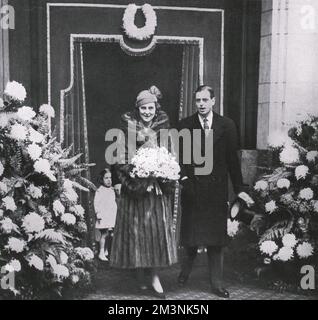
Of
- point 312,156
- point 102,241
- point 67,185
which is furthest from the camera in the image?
point 102,241

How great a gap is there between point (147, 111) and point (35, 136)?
1.02m

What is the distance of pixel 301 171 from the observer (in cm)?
579

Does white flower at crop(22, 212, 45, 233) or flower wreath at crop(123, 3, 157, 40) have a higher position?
flower wreath at crop(123, 3, 157, 40)

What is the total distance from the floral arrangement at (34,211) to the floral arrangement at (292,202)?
5.79 feet

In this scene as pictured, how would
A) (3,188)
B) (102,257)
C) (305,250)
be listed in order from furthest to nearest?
(102,257), (305,250), (3,188)

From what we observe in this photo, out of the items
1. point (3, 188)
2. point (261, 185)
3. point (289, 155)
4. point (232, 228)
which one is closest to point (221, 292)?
point (232, 228)

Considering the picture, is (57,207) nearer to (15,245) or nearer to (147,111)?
(15,245)

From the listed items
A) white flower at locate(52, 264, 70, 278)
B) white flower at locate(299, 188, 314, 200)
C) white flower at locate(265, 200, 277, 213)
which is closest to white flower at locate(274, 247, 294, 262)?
white flower at locate(265, 200, 277, 213)

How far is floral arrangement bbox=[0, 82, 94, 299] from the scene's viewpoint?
5.19 metres

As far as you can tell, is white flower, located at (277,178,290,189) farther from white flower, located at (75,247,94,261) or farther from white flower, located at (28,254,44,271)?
white flower, located at (28,254,44,271)

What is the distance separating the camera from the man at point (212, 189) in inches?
225

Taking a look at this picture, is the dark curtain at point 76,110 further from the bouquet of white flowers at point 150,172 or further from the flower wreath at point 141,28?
the bouquet of white flowers at point 150,172

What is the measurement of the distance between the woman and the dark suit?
0.31 meters
